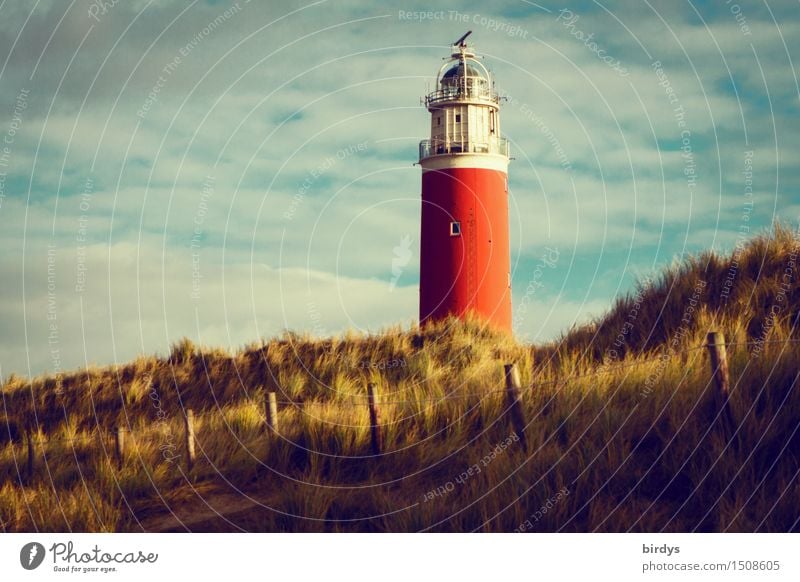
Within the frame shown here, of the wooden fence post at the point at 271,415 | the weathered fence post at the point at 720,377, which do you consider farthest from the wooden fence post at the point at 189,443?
the weathered fence post at the point at 720,377

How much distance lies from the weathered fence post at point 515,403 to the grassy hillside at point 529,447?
18 cm

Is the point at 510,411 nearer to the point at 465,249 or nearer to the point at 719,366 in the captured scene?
the point at 719,366

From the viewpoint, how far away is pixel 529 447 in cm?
1025

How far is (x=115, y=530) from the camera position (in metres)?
10.5

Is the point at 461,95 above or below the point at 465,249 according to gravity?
above

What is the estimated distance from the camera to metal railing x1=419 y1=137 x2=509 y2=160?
26812 mm

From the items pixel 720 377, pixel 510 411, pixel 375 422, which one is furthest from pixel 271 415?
pixel 720 377

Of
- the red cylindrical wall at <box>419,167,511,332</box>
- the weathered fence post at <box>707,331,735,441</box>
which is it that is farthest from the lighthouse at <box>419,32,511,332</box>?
the weathered fence post at <box>707,331,735,441</box>

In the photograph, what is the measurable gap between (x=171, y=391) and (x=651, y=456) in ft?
46.4

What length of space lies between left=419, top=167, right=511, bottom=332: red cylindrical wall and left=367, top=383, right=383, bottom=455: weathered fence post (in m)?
13.0


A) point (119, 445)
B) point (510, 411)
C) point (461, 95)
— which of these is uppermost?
point (461, 95)

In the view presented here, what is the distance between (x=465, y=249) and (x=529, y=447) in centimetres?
1579

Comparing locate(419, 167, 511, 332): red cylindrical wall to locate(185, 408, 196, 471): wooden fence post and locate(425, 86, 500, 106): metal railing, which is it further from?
locate(185, 408, 196, 471): wooden fence post
